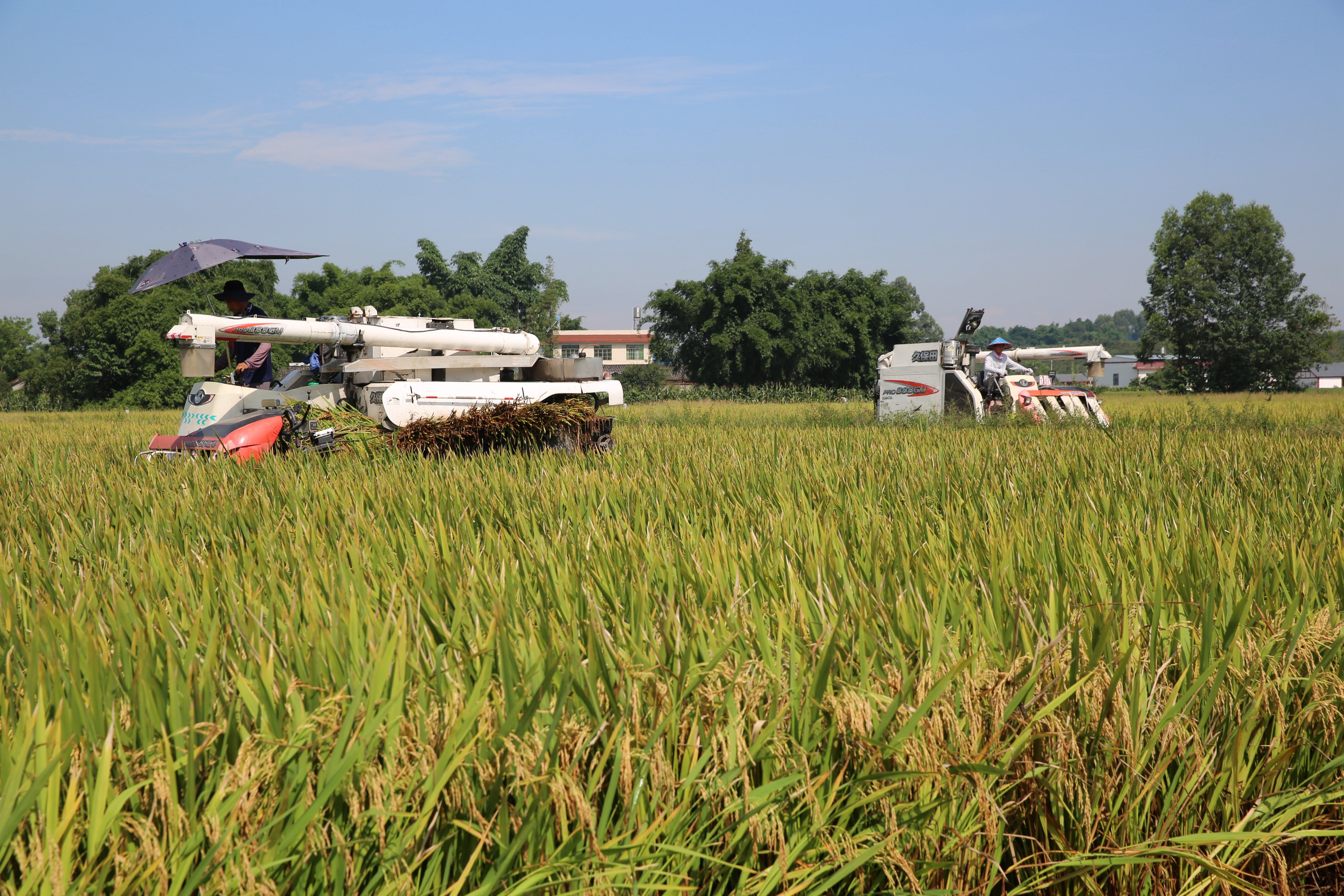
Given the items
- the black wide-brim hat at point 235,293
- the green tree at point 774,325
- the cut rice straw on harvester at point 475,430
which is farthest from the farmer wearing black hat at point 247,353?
the green tree at point 774,325

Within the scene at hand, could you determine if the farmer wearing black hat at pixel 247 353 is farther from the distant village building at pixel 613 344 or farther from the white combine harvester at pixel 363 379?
the distant village building at pixel 613 344

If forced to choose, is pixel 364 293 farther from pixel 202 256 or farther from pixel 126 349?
pixel 202 256

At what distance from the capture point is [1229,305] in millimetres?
52938

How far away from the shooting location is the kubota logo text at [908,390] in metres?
14.7

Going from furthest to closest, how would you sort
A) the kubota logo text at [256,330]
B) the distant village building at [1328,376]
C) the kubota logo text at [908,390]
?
the distant village building at [1328,376] → the kubota logo text at [908,390] → the kubota logo text at [256,330]

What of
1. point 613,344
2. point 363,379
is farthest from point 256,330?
point 613,344

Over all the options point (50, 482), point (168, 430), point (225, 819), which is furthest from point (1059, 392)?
point (168, 430)

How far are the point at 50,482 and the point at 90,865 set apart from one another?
6.30 m

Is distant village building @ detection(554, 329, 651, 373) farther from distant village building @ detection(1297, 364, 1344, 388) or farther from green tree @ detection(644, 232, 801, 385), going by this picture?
distant village building @ detection(1297, 364, 1344, 388)

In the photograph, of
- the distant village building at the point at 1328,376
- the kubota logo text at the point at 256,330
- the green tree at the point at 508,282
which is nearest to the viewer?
the kubota logo text at the point at 256,330

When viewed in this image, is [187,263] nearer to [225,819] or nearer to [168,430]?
[225,819]

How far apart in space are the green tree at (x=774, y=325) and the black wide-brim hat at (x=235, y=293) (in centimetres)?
3994

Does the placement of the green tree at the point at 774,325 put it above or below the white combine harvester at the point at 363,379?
above

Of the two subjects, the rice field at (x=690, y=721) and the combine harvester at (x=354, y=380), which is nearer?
the rice field at (x=690, y=721)
